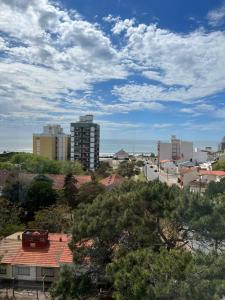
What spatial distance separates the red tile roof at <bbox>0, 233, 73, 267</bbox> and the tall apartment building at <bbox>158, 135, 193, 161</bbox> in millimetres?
79175

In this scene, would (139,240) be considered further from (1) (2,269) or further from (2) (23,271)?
(1) (2,269)

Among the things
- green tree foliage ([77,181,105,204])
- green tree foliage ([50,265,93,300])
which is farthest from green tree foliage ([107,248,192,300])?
green tree foliage ([77,181,105,204])

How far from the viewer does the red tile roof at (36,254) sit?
17.4 meters

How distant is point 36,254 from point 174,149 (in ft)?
268

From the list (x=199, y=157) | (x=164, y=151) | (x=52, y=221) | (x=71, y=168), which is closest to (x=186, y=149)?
(x=199, y=157)

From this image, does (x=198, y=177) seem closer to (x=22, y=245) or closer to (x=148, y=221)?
(x=22, y=245)

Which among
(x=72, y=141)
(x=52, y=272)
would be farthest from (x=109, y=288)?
(x=72, y=141)

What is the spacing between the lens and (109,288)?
45.7ft

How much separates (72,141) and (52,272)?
5509 centimetres

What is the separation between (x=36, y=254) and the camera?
59.4 ft

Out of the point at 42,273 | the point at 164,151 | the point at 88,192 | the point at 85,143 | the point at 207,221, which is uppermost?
the point at 85,143

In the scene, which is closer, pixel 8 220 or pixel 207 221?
pixel 207 221

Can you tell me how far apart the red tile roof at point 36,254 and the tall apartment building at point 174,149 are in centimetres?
7918

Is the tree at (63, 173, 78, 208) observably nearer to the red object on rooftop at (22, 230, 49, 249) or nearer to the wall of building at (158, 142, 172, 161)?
the red object on rooftop at (22, 230, 49, 249)
